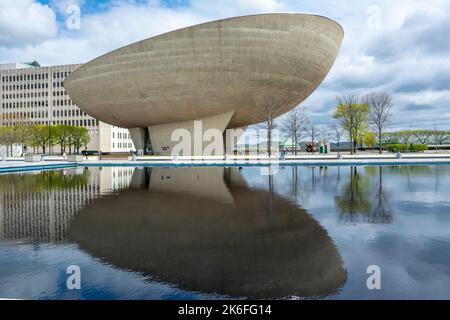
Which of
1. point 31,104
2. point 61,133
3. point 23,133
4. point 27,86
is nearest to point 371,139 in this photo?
point 61,133

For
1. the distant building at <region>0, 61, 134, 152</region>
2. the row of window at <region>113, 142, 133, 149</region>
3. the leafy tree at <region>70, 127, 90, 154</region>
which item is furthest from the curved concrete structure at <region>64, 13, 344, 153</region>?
the row of window at <region>113, 142, 133, 149</region>

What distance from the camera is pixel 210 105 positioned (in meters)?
35.1

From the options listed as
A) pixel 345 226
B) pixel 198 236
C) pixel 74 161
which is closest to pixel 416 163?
pixel 345 226

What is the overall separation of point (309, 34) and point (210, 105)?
11.8 metres

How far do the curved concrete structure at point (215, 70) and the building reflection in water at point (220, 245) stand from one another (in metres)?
23.5

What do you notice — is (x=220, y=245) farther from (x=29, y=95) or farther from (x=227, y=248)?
(x=29, y=95)

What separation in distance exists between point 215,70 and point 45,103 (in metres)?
72.6

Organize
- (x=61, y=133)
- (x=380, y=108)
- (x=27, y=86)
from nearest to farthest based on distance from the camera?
1. (x=380, y=108)
2. (x=61, y=133)
3. (x=27, y=86)

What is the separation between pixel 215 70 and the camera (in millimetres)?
31531

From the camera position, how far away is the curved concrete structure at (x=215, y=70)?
30047 mm

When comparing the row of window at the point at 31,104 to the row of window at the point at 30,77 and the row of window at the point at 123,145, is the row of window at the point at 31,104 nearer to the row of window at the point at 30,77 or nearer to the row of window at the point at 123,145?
the row of window at the point at 30,77
